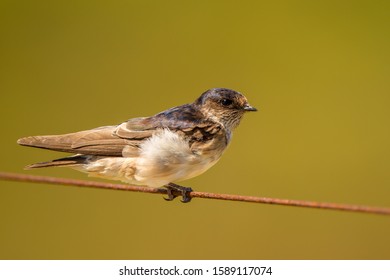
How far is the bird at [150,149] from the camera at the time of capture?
7.61 ft

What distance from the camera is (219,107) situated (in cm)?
264

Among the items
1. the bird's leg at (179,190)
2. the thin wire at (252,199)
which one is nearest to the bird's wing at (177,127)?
the bird's leg at (179,190)

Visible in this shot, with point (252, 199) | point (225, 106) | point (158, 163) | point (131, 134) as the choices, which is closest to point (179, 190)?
point (158, 163)

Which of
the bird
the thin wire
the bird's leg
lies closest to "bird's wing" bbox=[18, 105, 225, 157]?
the bird

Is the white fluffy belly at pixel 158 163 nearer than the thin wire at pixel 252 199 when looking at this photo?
No

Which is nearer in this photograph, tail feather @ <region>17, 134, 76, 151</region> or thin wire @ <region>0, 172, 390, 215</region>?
thin wire @ <region>0, 172, 390, 215</region>

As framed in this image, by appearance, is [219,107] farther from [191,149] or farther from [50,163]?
[50,163]

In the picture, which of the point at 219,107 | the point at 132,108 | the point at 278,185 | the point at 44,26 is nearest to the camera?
the point at 219,107

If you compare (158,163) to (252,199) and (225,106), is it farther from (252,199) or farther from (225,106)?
(252,199)

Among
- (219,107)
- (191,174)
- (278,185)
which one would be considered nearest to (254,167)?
(278,185)

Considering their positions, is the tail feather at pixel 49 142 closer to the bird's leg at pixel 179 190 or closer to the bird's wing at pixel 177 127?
the bird's wing at pixel 177 127

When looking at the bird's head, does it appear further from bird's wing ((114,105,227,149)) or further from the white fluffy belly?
the white fluffy belly

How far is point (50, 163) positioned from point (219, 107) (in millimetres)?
764

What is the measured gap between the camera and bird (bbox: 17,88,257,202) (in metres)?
2.32
